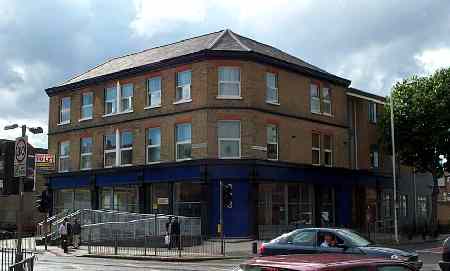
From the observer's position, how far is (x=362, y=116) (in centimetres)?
4466

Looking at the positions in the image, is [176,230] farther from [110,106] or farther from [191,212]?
[110,106]

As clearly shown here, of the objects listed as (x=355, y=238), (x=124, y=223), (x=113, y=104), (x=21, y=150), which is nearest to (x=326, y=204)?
(x=124, y=223)

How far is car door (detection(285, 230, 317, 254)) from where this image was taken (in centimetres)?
1677

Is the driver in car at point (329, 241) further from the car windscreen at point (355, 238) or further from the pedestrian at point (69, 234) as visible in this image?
the pedestrian at point (69, 234)

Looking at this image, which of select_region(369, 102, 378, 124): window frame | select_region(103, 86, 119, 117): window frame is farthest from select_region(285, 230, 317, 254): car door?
select_region(369, 102, 378, 124): window frame

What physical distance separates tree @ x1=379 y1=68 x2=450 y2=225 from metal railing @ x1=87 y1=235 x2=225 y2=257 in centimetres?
1684

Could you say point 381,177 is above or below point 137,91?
below

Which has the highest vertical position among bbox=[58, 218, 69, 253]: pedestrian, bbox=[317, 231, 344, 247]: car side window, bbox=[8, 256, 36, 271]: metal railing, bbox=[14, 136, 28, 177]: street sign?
bbox=[14, 136, 28, 177]: street sign

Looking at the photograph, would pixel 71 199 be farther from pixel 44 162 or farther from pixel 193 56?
pixel 193 56

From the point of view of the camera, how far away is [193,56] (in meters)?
34.8

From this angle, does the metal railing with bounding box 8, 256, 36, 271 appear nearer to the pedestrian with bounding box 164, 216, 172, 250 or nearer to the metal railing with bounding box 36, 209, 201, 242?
the pedestrian with bounding box 164, 216, 172, 250

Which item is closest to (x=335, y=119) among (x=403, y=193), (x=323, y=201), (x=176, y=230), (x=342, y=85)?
(x=342, y=85)

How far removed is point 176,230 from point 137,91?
1088 centimetres

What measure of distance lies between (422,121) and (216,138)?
15325 millimetres
